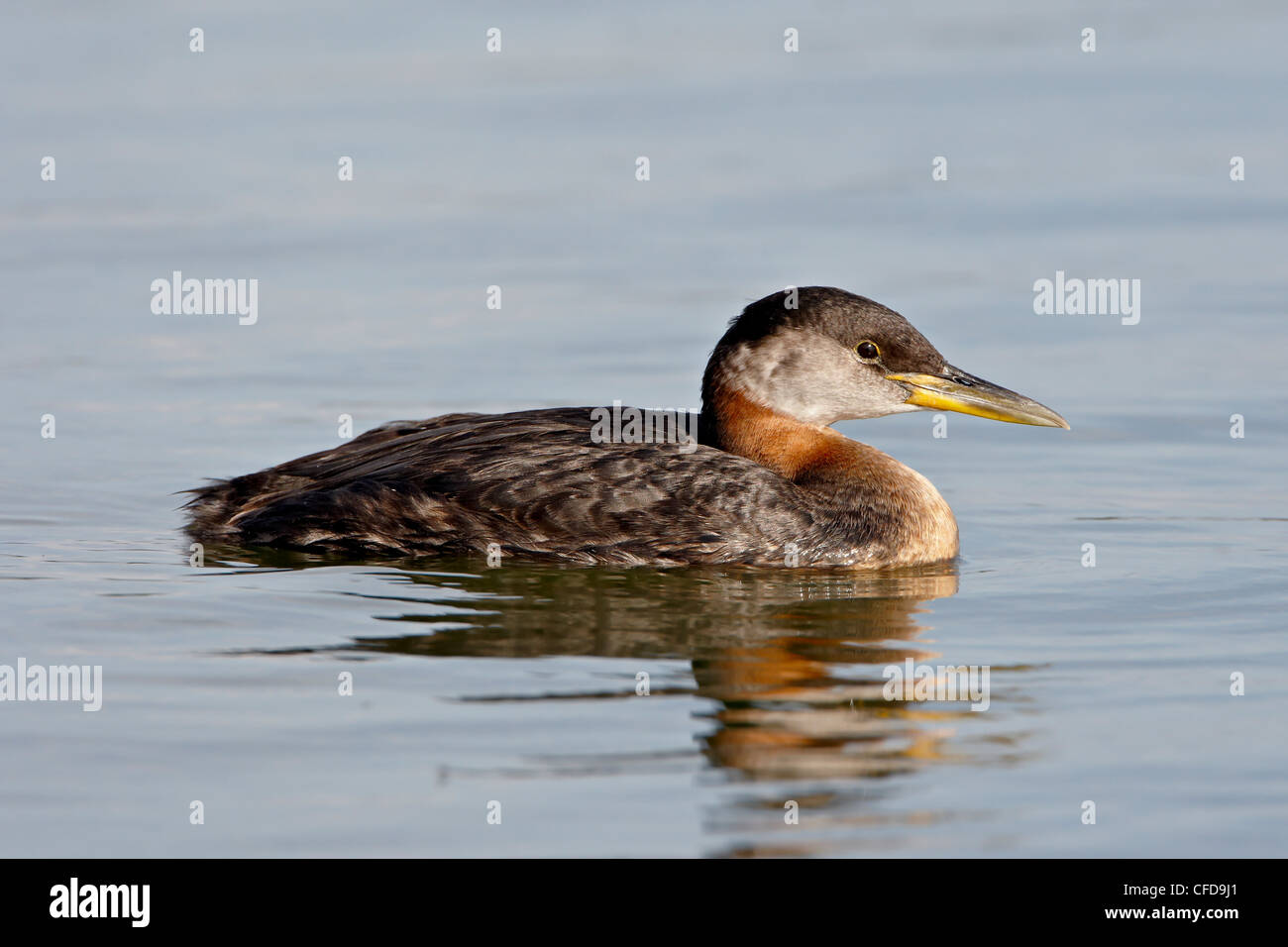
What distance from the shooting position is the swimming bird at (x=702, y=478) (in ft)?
34.5

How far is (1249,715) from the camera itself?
821 centimetres

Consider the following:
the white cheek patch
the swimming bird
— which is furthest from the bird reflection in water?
the white cheek patch

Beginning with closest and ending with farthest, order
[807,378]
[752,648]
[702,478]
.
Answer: [752,648]
[702,478]
[807,378]

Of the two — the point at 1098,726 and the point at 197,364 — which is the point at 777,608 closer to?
the point at 1098,726

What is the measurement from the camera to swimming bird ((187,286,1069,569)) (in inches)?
414

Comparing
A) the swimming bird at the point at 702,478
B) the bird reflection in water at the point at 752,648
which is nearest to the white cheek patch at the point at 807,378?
the swimming bird at the point at 702,478

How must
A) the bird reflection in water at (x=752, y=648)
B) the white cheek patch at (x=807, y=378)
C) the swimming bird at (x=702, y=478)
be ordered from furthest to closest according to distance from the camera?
the white cheek patch at (x=807, y=378) < the swimming bird at (x=702, y=478) < the bird reflection in water at (x=752, y=648)

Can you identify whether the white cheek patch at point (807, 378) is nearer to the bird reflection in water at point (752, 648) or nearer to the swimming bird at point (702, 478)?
the swimming bird at point (702, 478)

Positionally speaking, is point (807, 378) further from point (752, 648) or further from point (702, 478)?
point (752, 648)

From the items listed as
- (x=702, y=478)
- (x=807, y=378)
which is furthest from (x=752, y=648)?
(x=807, y=378)

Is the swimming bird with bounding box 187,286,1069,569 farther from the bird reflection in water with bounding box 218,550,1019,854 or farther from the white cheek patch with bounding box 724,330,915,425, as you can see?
the bird reflection in water with bounding box 218,550,1019,854

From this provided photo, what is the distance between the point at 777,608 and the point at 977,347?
5059 millimetres

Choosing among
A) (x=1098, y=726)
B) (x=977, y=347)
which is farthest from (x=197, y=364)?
(x=1098, y=726)

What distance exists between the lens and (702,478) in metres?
10.6
